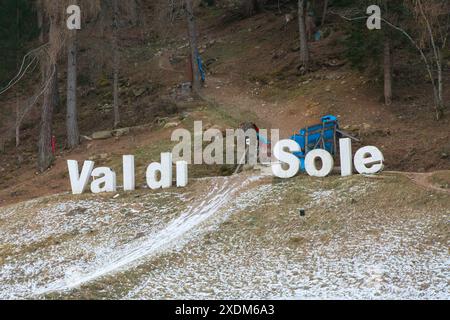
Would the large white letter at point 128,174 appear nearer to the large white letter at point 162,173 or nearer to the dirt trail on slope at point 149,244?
the large white letter at point 162,173

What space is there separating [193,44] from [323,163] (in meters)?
12.5

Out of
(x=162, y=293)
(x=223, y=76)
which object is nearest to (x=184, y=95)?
(x=223, y=76)

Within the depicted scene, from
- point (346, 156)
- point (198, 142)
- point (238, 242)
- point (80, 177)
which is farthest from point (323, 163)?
point (80, 177)

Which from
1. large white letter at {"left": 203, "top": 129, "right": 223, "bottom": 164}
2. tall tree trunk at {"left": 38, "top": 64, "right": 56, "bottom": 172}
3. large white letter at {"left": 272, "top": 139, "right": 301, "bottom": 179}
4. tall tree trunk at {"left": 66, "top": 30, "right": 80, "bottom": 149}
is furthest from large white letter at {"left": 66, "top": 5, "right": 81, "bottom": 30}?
large white letter at {"left": 272, "top": 139, "right": 301, "bottom": 179}

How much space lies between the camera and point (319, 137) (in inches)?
848

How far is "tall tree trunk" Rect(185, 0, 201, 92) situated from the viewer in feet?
97.9

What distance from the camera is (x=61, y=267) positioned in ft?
53.8

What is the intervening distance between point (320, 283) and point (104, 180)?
955cm

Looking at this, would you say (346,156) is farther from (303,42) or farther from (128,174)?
(303,42)

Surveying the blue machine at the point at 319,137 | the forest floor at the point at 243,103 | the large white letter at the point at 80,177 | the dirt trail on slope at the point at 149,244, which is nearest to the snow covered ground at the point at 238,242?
the dirt trail on slope at the point at 149,244

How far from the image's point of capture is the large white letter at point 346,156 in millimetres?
19078

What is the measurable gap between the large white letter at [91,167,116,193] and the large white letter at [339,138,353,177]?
6707mm

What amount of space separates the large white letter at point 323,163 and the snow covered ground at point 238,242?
15.4 inches
